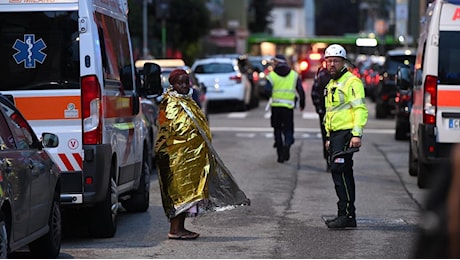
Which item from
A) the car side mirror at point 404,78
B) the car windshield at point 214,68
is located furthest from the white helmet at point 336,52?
the car windshield at point 214,68

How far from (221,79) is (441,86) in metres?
19.8

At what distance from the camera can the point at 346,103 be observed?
35.7 feet

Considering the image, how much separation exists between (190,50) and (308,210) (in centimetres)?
4003

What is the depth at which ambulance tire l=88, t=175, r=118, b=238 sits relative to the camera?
1010 cm

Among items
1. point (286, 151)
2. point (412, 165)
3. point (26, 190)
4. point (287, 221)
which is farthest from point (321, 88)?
point (26, 190)

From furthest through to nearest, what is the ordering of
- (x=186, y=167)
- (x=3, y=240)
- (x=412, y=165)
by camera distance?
1. (x=412, y=165)
2. (x=186, y=167)
3. (x=3, y=240)

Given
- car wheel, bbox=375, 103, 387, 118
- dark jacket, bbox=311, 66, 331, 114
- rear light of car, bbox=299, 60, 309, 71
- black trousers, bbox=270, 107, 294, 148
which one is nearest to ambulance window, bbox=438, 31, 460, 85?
dark jacket, bbox=311, 66, 331, 114

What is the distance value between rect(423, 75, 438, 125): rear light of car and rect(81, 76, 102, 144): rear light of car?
5118 millimetres

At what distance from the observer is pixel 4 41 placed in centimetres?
972

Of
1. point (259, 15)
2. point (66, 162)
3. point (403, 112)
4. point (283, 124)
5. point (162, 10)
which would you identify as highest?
point (162, 10)

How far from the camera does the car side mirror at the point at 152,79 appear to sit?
11.3 meters

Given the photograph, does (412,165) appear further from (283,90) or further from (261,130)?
(261,130)

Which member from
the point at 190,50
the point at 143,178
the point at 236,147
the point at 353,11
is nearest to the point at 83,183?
the point at 143,178

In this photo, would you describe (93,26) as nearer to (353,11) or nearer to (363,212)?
(363,212)
